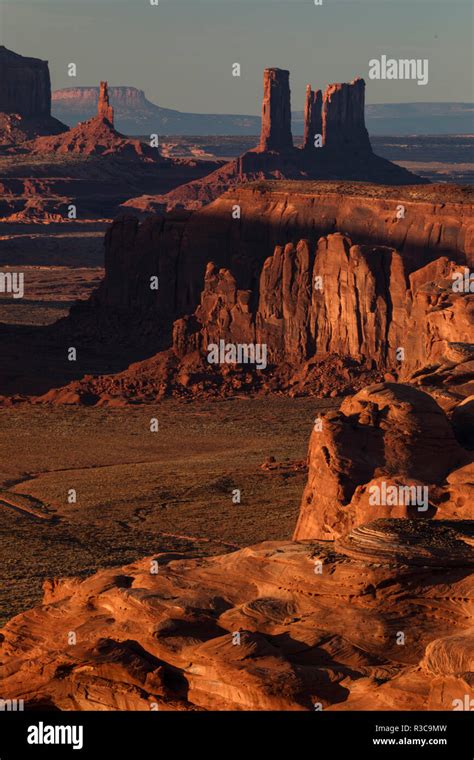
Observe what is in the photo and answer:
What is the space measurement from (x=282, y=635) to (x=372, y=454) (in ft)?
37.3

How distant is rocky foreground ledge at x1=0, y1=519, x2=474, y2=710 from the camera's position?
25.3 m

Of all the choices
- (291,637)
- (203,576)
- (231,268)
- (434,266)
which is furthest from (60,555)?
(231,268)

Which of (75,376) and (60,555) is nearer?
(60,555)

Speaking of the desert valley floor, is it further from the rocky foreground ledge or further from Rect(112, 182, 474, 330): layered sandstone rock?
Rect(112, 182, 474, 330): layered sandstone rock

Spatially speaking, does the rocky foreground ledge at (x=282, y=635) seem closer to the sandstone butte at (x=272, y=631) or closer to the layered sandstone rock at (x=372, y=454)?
the sandstone butte at (x=272, y=631)

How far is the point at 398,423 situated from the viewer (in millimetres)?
38594

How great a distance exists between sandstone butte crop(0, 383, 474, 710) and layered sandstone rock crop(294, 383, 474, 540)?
596 centimetres

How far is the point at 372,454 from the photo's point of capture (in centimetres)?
3819

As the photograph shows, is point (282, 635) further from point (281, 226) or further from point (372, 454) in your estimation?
point (281, 226)

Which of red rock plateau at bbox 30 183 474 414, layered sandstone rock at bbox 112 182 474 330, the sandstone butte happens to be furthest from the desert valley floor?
layered sandstone rock at bbox 112 182 474 330

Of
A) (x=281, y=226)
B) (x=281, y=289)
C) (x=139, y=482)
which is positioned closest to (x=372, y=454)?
(x=139, y=482)

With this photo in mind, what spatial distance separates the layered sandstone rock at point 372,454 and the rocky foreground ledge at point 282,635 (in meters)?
6.64

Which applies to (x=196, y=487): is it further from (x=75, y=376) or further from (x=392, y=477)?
(x=75, y=376)

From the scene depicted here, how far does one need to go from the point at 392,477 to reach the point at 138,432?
109 feet
